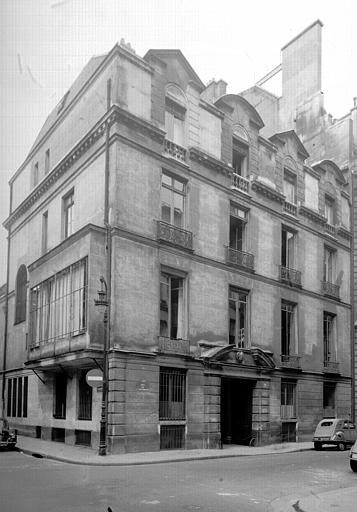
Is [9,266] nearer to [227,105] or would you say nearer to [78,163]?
[78,163]

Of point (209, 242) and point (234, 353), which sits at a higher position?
point (209, 242)

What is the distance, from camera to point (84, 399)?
24922 mm

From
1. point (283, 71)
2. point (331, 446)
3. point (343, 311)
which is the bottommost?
point (331, 446)

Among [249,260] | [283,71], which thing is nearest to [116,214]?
[249,260]

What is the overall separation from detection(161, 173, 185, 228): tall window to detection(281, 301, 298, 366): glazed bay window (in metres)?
8.77

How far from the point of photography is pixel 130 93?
2462 cm

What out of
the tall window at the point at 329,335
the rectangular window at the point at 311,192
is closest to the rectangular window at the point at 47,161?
the rectangular window at the point at 311,192

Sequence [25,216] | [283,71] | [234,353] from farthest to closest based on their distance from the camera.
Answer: [283,71]
[25,216]
[234,353]

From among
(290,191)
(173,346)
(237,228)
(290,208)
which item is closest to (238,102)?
(290,191)

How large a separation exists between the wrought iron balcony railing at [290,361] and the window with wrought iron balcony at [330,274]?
5080 mm

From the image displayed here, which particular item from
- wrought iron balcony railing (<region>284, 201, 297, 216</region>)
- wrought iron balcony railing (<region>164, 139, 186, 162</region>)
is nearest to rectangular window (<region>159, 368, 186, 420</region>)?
wrought iron balcony railing (<region>164, 139, 186, 162</region>)

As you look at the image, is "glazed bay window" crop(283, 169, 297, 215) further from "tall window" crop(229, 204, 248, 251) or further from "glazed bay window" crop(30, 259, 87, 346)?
"glazed bay window" crop(30, 259, 87, 346)

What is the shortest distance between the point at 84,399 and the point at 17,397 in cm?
954

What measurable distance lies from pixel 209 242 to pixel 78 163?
22.5ft
